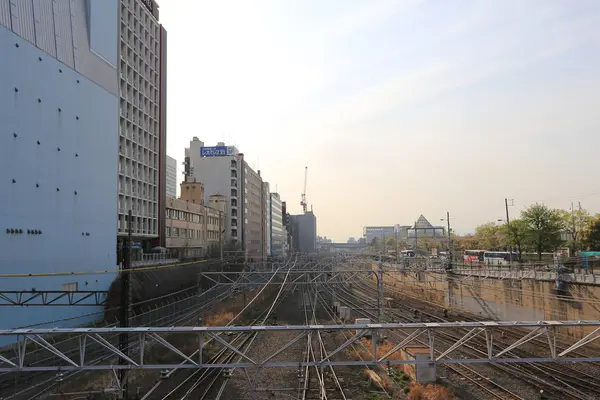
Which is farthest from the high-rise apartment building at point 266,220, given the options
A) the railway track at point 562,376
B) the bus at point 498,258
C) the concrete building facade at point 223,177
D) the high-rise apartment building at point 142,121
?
the railway track at point 562,376

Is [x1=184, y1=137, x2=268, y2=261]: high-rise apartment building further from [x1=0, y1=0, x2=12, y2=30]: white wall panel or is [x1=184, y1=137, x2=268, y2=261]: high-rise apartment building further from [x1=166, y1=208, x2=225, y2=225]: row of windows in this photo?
[x1=0, y1=0, x2=12, y2=30]: white wall panel

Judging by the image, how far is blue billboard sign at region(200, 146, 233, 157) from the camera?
67.2 metres

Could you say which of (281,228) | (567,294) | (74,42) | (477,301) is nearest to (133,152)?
(74,42)

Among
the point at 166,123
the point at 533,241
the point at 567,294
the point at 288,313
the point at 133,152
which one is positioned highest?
the point at 166,123

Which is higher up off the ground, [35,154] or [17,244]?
[35,154]

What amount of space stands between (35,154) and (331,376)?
1868 centimetres

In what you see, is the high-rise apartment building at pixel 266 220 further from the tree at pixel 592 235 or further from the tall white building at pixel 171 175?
the tree at pixel 592 235

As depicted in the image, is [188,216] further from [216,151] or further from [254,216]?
[254,216]

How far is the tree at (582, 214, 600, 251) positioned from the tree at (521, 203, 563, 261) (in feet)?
7.04

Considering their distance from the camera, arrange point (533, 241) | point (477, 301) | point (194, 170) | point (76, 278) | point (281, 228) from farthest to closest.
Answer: point (281, 228) < point (194, 170) < point (533, 241) < point (477, 301) < point (76, 278)

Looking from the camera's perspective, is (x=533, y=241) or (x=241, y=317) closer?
(x=241, y=317)

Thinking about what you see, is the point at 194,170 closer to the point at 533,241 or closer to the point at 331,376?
the point at 533,241

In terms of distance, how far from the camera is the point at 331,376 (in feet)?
55.1

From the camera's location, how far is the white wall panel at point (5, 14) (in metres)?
19.9
